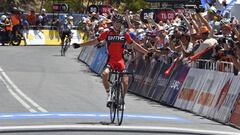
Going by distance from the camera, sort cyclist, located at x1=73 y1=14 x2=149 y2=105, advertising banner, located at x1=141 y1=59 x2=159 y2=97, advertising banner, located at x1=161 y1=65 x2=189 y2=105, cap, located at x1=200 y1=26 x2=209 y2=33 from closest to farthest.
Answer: cyclist, located at x1=73 y1=14 x2=149 y2=105, cap, located at x1=200 y1=26 x2=209 y2=33, advertising banner, located at x1=161 y1=65 x2=189 y2=105, advertising banner, located at x1=141 y1=59 x2=159 y2=97

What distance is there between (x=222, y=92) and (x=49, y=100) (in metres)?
5.26

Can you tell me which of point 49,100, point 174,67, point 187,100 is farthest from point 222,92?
point 49,100

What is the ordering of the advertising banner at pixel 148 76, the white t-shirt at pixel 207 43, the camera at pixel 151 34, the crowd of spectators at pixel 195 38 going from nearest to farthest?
1. the crowd of spectators at pixel 195 38
2. the white t-shirt at pixel 207 43
3. the advertising banner at pixel 148 76
4. the camera at pixel 151 34

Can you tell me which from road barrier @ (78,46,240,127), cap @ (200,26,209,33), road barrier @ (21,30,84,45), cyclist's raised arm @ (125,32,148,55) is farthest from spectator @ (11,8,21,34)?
cyclist's raised arm @ (125,32,148,55)

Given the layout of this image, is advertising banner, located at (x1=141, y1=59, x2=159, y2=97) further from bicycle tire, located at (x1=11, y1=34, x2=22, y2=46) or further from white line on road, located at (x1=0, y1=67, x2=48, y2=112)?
bicycle tire, located at (x1=11, y1=34, x2=22, y2=46)

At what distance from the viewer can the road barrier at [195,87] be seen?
14938mm

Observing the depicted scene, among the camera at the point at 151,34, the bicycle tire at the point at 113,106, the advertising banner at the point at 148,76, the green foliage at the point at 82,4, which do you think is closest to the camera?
the bicycle tire at the point at 113,106

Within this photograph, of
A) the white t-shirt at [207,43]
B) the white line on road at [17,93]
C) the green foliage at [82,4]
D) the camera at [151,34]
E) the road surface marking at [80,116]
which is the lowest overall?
the green foliage at [82,4]

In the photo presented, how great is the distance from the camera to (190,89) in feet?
56.7

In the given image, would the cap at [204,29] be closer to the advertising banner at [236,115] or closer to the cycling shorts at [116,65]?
the advertising banner at [236,115]

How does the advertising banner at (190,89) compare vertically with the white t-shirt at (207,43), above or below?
below

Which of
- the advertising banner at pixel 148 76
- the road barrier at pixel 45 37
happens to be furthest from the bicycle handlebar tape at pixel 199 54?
the road barrier at pixel 45 37

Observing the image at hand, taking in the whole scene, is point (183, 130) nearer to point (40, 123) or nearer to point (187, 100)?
point (40, 123)

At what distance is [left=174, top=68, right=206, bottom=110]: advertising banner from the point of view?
665 inches
